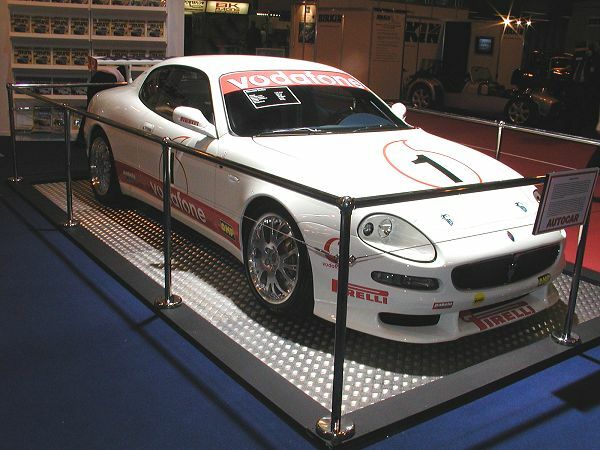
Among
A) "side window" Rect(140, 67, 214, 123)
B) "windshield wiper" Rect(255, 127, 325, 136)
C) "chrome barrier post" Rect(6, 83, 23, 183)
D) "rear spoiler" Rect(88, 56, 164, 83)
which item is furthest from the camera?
"rear spoiler" Rect(88, 56, 164, 83)

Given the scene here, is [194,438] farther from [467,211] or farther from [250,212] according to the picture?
[467,211]

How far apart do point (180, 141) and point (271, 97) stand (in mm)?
680

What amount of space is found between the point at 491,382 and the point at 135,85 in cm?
369

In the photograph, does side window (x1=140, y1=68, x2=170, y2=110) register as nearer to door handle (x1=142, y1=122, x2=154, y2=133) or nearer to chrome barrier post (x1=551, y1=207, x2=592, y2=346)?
door handle (x1=142, y1=122, x2=154, y2=133)

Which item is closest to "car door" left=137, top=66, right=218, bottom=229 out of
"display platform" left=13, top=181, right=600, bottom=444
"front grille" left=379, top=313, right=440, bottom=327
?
"display platform" left=13, top=181, right=600, bottom=444

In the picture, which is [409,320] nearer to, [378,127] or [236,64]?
[378,127]

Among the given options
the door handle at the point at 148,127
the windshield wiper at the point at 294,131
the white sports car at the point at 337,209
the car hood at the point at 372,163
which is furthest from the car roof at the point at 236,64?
the car hood at the point at 372,163

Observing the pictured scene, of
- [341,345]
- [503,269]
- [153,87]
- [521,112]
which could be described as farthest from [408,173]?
A: [521,112]

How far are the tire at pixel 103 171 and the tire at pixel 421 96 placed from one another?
10599mm

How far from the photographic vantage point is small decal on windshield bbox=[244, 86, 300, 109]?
4.21m

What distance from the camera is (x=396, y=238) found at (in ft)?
10.5

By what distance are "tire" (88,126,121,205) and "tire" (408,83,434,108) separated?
1060cm

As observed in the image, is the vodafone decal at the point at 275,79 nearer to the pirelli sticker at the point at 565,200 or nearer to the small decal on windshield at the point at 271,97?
the small decal on windshield at the point at 271,97

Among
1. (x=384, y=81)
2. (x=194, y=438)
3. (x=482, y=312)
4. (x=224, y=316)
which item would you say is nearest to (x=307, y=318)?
(x=224, y=316)
